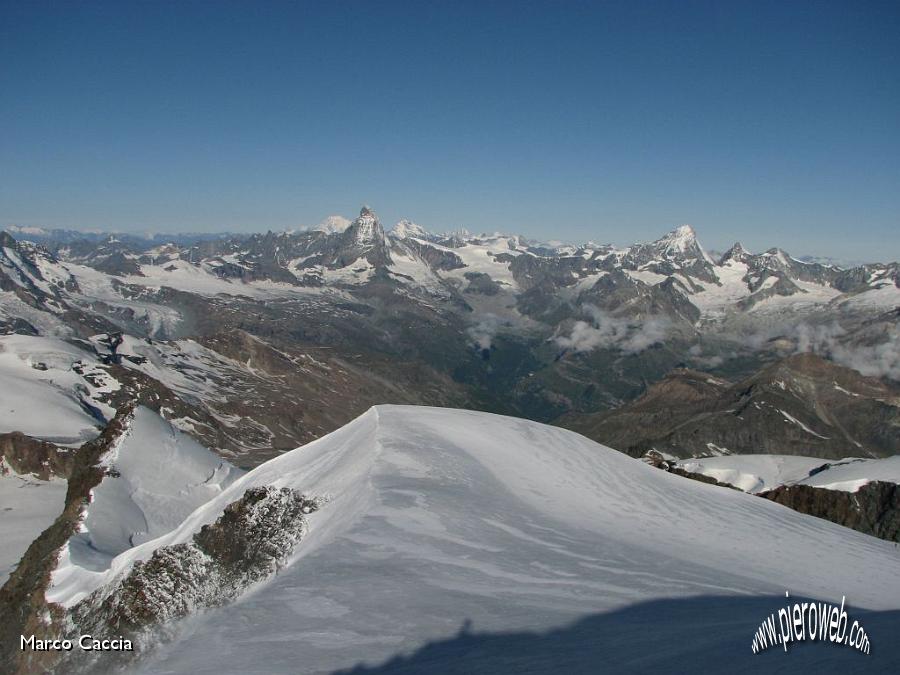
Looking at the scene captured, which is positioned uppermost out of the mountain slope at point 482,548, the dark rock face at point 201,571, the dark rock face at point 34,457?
the mountain slope at point 482,548

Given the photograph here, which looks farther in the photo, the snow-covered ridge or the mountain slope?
the snow-covered ridge

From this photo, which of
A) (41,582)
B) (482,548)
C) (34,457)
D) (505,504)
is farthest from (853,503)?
(34,457)

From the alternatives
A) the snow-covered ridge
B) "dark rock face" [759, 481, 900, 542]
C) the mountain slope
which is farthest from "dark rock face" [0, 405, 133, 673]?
"dark rock face" [759, 481, 900, 542]

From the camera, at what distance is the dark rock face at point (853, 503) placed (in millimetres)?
114875

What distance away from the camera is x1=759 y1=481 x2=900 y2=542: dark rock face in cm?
11488

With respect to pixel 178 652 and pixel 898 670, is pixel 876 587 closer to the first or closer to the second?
pixel 898 670

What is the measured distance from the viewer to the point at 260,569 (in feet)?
82.9

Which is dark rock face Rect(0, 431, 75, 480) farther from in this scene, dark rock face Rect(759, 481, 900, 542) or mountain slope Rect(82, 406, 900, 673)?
dark rock face Rect(759, 481, 900, 542)

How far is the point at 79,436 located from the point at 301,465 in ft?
575

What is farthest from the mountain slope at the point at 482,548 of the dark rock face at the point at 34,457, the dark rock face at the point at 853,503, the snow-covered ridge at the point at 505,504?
the dark rock face at the point at 34,457

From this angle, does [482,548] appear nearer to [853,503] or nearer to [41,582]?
[41,582]

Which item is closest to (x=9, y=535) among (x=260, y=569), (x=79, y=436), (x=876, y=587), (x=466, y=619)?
(x=79, y=436)

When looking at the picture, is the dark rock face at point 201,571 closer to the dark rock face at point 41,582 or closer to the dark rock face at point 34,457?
the dark rock face at point 41,582

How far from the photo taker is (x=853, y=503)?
11681 cm
